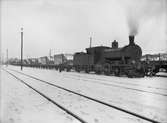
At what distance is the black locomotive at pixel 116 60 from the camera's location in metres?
21.1

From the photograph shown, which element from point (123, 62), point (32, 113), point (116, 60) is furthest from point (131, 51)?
point (32, 113)

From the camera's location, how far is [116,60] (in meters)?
24.3

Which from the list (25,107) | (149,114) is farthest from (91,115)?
(25,107)

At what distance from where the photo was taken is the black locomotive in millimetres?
21141

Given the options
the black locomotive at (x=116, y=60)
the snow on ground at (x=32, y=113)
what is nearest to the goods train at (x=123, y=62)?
the black locomotive at (x=116, y=60)

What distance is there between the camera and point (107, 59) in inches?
1009

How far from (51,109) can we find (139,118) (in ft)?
9.25

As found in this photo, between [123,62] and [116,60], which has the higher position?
[116,60]

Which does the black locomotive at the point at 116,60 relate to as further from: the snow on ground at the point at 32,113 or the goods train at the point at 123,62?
the snow on ground at the point at 32,113

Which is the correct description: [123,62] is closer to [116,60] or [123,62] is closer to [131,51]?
[131,51]

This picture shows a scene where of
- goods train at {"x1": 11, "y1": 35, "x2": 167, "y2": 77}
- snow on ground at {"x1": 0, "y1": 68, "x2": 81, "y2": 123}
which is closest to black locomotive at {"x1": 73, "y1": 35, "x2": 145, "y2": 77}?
goods train at {"x1": 11, "y1": 35, "x2": 167, "y2": 77}

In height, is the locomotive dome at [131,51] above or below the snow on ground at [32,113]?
above

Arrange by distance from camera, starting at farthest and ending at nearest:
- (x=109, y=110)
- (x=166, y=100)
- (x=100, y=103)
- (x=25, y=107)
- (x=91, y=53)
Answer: (x=91, y=53), (x=166, y=100), (x=100, y=103), (x=25, y=107), (x=109, y=110)

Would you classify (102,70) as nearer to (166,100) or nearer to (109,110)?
(166,100)
